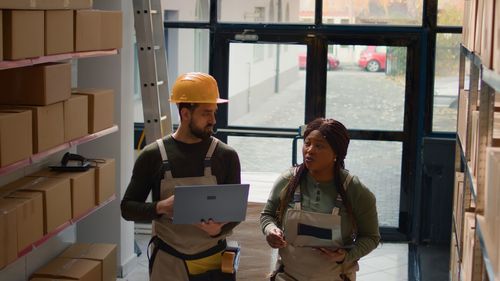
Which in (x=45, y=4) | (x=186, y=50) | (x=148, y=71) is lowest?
(x=148, y=71)

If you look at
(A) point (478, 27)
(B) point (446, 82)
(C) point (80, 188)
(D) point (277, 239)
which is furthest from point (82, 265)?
(B) point (446, 82)

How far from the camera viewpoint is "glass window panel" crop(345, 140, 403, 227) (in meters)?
8.05

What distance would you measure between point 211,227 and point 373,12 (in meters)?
4.50

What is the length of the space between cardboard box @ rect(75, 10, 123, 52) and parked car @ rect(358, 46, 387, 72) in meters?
3.10

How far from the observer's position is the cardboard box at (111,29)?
210 inches

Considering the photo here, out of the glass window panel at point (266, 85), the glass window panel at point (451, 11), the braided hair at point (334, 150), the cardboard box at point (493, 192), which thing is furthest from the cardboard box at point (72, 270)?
the glass window panel at point (451, 11)

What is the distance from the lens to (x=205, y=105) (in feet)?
13.1

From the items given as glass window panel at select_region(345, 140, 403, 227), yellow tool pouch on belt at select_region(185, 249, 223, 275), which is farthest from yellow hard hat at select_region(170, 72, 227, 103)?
glass window panel at select_region(345, 140, 403, 227)

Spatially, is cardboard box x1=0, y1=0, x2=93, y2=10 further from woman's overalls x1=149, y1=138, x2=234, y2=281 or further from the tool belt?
the tool belt

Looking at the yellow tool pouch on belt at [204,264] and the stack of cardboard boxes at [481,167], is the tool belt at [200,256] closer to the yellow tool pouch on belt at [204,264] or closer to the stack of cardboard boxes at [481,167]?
the yellow tool pouch on belt at [204,264]

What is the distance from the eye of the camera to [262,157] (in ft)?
26.9

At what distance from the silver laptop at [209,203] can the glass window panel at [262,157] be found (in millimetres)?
4251

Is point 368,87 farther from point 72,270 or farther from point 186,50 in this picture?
point 72,270

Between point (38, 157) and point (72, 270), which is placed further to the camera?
point (72, 270)
